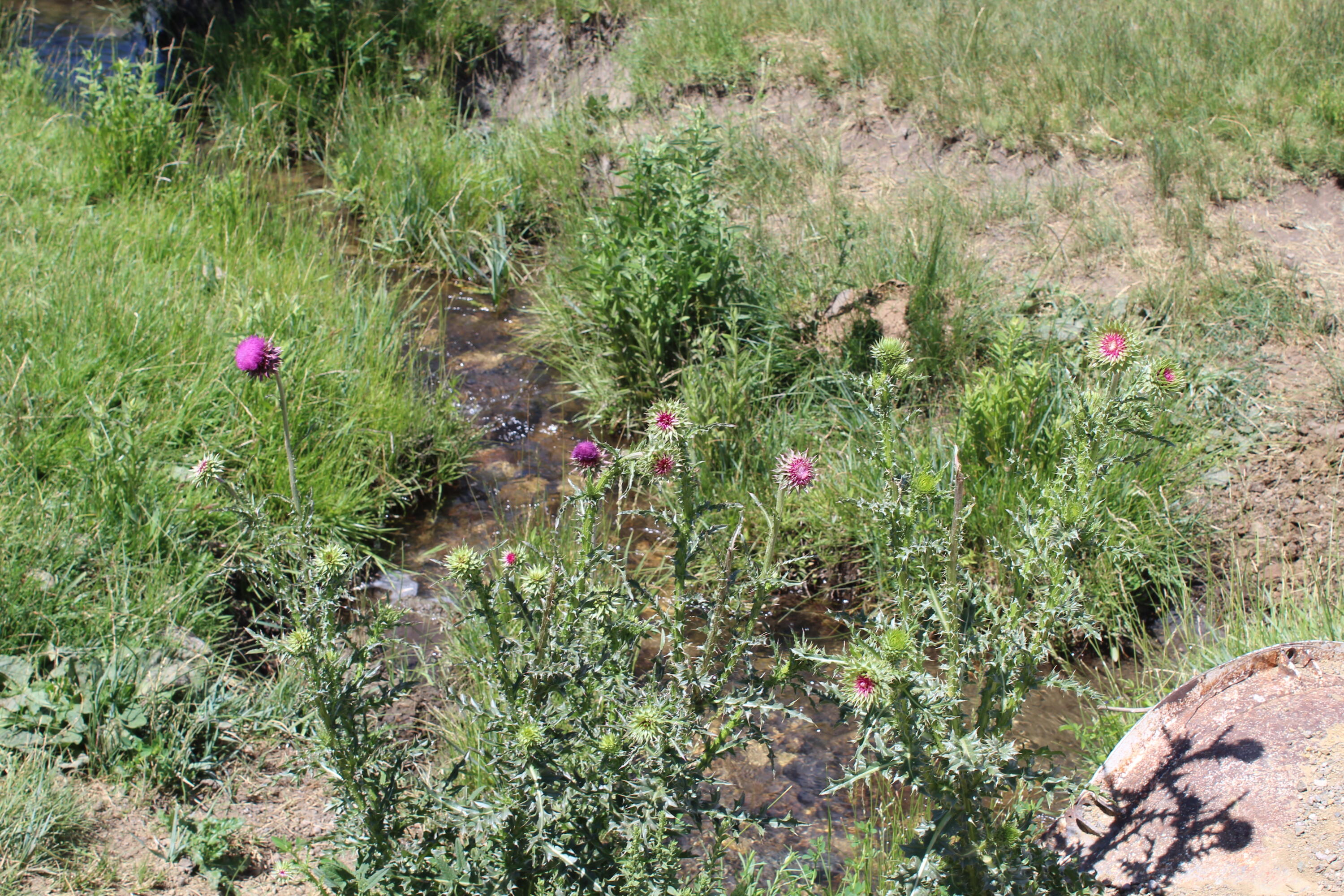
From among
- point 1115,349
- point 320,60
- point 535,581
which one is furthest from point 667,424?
point 320,60

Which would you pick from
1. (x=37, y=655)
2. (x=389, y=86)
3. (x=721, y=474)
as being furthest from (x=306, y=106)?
(x=37, y=655)

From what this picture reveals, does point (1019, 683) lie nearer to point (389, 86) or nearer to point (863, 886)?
point (863, 886)

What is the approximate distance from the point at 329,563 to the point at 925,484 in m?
1.08

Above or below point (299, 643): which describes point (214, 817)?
below

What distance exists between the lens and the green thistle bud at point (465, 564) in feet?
5.60

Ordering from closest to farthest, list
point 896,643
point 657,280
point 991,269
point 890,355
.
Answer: point 896,643
point 890,355
point 657,280
point 991,269

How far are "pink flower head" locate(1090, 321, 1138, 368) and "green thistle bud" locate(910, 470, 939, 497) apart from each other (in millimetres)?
381

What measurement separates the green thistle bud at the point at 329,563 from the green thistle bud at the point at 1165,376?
1505 millimetres

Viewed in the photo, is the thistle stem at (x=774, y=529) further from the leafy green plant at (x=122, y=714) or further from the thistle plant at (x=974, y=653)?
the leafy green plant at (x=122, y=714)

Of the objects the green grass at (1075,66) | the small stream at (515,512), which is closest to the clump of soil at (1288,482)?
the small stream at (515,512)

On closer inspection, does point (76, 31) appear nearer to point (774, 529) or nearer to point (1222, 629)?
point (774, 529)

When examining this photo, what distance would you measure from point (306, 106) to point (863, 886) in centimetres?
600

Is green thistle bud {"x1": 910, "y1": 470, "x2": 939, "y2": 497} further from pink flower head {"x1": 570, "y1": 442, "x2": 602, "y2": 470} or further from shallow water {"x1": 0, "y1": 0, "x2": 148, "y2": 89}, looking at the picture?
shallow water {"x1": 0, "y1": 0, "x2": 148, "y2": 89}

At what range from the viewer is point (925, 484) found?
1.76m
